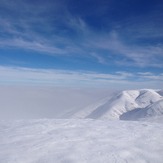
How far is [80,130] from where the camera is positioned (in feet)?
39.5

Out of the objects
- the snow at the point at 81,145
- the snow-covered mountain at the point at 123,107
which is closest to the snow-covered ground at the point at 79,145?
the snow at the point at 81,145

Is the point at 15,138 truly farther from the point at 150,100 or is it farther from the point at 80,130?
the point at 150,100

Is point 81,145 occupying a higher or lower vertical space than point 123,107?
higher

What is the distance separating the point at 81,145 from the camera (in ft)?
30.3

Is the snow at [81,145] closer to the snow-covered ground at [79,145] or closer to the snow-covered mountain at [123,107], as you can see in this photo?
the snow-covered ground at [79,145]

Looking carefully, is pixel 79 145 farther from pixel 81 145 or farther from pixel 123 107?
A: pixel 123 107

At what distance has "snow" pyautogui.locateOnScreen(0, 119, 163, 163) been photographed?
7875 millimetres

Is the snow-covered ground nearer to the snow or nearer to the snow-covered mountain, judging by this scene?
the snow

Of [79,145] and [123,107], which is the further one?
[123,107]

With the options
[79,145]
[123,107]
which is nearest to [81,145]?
[79,145]

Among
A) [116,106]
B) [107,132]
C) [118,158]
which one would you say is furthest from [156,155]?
[116,106]

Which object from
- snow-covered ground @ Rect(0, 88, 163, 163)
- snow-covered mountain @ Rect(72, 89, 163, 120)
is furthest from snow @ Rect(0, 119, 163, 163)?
snow-covered mountain @ Rect(72, 89, 163, 120)

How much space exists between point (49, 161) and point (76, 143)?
6.64 feet

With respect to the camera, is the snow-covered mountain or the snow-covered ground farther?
the snow-covered mountain
